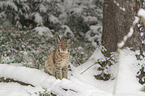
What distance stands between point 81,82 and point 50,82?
0.70m

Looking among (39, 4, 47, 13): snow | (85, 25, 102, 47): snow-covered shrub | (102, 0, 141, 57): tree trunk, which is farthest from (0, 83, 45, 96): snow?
(39, 4, 47, 13): snow

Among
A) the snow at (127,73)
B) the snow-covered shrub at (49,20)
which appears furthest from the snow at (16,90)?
the snow-covered shrub at (49,20)

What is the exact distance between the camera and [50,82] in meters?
3.95

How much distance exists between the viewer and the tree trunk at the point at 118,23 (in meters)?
4.02

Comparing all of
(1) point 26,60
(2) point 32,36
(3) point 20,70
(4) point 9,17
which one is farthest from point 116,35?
(4) point 9,17

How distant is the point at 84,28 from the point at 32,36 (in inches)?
121

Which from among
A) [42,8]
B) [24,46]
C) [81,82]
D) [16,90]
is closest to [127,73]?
[81,82]

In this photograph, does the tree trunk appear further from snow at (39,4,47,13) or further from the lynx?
snow at (39,4,47,13)

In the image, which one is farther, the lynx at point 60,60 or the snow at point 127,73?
the lynx at point 60,60

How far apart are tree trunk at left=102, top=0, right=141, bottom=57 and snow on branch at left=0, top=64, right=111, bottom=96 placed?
131 centimetres

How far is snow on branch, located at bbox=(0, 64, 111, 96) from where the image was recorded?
11.0 feet

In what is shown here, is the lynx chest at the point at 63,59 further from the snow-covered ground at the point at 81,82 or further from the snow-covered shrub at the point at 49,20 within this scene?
the snow-covered shrub at the point at 49,20

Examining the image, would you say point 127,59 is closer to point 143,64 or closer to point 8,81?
point 143,64

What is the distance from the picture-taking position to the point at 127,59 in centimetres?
411
